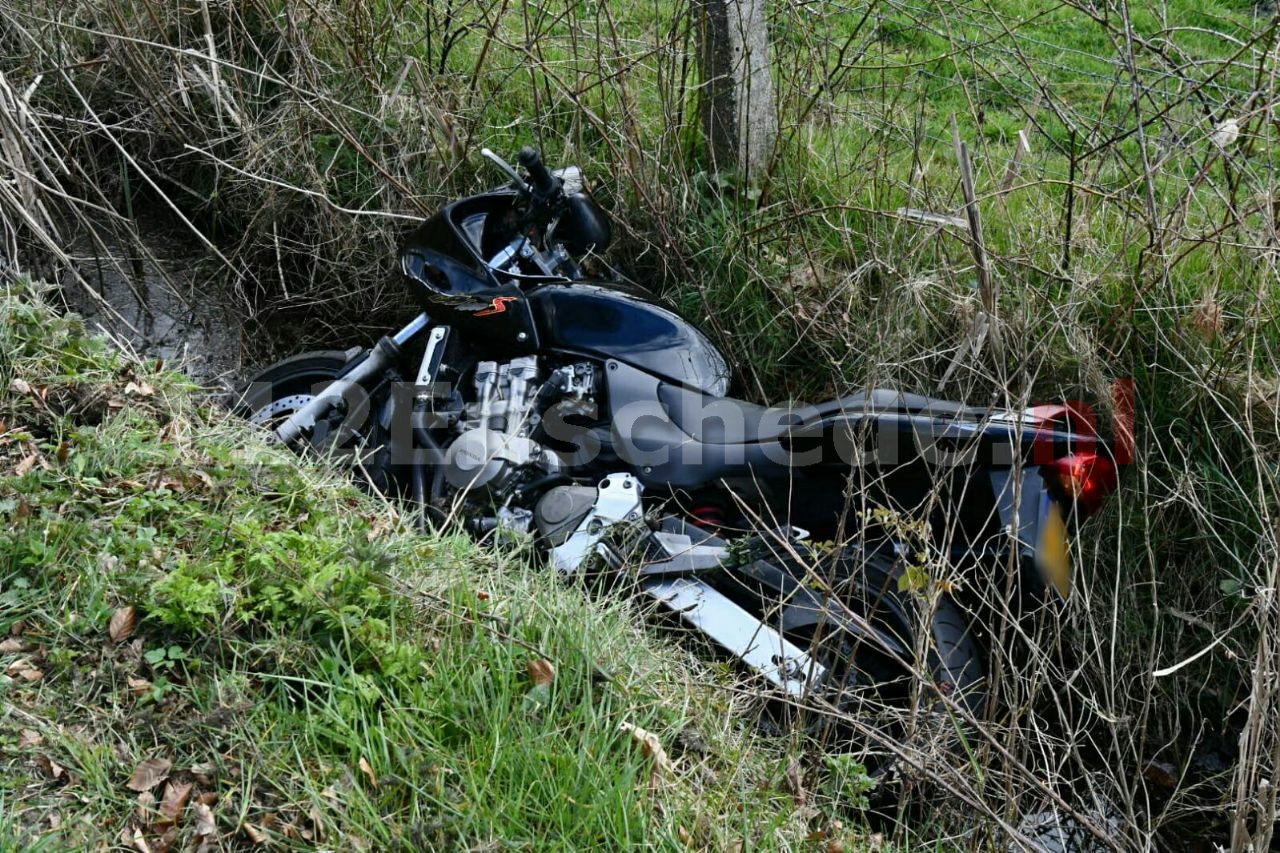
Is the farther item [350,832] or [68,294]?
[68,294]

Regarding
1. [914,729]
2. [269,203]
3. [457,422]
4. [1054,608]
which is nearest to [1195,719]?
[1054,608]

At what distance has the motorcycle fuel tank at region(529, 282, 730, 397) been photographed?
3.79 metres

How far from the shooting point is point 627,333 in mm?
3836

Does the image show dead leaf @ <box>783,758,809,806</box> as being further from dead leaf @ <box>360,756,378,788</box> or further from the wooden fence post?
the wooden fence post

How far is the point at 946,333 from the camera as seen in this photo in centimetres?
432

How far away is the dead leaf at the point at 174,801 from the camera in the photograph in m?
2.37

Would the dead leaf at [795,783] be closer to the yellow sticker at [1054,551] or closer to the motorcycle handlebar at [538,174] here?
the yellow sticker at [1054,551]

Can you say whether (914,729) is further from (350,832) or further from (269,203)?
(269,203)

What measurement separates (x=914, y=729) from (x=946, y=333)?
81.9 inches

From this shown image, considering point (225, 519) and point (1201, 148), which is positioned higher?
point (1201, 148)

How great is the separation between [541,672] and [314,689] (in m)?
0.53

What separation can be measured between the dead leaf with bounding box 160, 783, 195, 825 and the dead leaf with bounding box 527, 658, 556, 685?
79 cm

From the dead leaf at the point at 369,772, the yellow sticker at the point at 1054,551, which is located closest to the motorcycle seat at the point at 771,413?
the yellow sticker at the point at 1054,551

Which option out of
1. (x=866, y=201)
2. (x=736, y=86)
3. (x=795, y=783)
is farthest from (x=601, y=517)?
(x=736, y=86)
